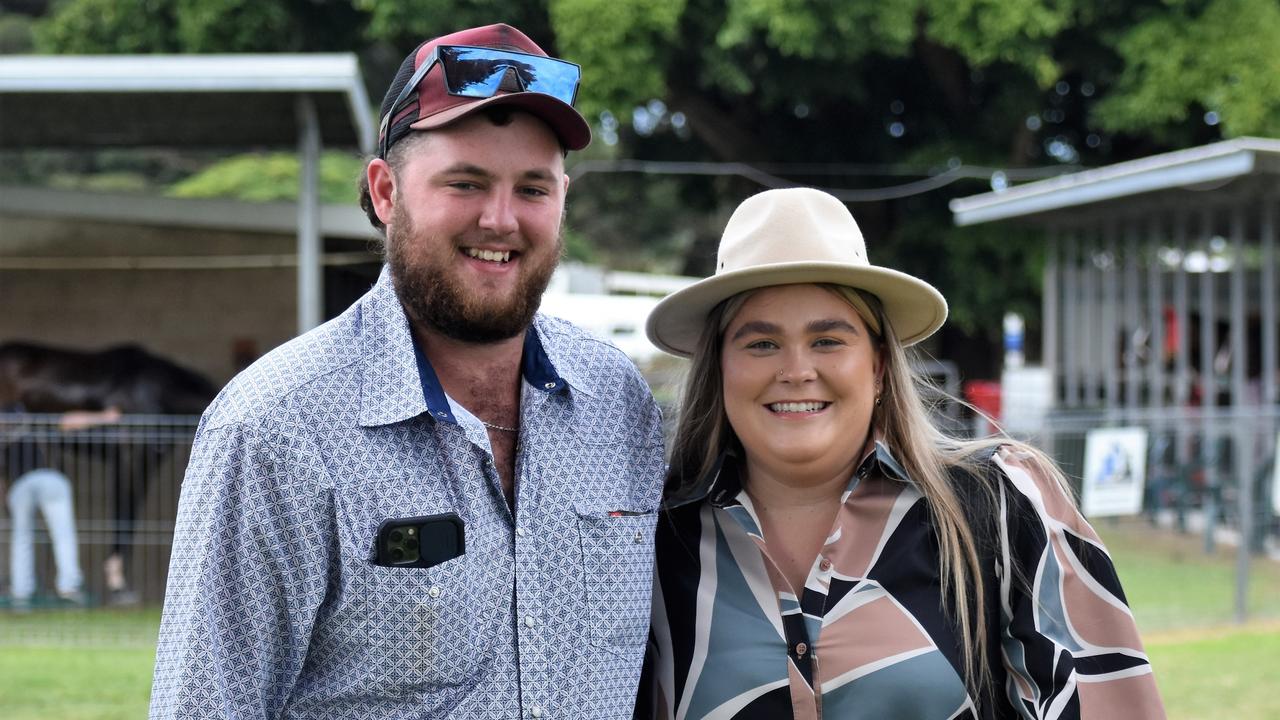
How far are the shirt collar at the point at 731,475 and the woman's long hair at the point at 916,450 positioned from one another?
0.08 feet

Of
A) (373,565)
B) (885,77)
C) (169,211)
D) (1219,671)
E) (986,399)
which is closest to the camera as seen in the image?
(373,565)

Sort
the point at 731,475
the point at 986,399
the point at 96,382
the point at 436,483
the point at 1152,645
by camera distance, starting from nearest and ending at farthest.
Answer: the point at 436,483 → the point at 731,475 → the point at 1152,645 → the point at 96,382 → the point at 986,399

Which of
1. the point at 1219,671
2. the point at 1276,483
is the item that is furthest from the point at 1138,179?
the point at 1219,671

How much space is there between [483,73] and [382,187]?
324 millimetres

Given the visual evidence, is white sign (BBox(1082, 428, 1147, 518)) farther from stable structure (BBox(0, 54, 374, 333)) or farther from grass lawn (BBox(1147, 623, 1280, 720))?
stable structure (BBox(0, 54, 374, 333))

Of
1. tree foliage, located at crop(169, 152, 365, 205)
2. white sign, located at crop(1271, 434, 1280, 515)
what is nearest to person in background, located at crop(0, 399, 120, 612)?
white sign, located at crop(1271, 434, 1280, 515)

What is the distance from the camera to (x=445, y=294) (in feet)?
8.34

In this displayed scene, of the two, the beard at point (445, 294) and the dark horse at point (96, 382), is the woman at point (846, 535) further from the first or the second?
the dark horse at point (96, 382)

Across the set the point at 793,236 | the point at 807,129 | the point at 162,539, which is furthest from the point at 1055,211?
the point at 793,236

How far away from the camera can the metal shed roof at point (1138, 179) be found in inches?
462

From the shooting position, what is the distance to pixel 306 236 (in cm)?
1057

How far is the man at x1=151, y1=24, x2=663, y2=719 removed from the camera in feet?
7.41

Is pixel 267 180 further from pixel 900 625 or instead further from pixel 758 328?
pixel 900 625

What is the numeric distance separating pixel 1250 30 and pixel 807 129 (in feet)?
22.8
